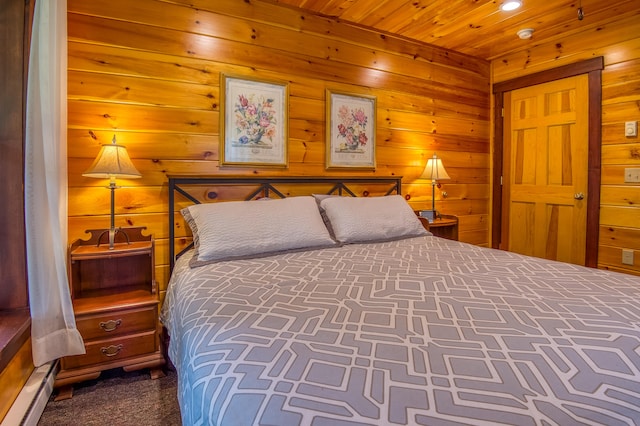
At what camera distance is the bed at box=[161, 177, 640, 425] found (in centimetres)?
68

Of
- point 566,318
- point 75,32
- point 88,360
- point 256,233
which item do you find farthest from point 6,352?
point 566,318

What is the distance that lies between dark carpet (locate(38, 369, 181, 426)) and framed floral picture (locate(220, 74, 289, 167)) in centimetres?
139

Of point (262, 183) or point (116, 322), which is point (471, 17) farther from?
point (116, 322)

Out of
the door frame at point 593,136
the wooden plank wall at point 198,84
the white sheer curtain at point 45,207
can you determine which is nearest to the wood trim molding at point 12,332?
the white sheer curtain at point 45,207

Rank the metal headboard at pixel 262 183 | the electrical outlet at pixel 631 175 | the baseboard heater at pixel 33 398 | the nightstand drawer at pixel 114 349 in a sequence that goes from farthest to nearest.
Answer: the electrical outlet at pixel 631 175
the metal headboard at pixel 262 183
the nightstand drawer at pixel 114 349
the baseboard heater at pixel 33 398

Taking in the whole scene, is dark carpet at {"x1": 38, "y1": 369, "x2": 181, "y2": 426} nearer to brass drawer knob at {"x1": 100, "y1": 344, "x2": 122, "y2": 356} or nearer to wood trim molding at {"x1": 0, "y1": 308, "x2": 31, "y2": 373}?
brass drawer knob at {"x1": 100, "y1": 344, "x2": 122, "y2": 356}

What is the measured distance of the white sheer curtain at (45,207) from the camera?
152 cm

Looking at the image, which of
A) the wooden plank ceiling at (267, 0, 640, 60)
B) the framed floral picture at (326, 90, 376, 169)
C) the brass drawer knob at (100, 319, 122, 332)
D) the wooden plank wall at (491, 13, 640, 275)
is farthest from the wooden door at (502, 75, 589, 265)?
the brass drawer knob at (100, 319, 122, 332)

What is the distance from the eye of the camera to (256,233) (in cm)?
200

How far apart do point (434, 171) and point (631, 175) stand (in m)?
1.47

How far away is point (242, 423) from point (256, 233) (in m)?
1.37

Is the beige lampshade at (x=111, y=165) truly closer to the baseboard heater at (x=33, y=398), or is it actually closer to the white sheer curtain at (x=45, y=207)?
the white sheer curtain at (x=45, y=207)

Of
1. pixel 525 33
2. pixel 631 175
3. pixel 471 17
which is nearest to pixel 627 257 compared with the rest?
pixel 631 175

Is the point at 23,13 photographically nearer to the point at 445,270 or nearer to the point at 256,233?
the point at 256,233
